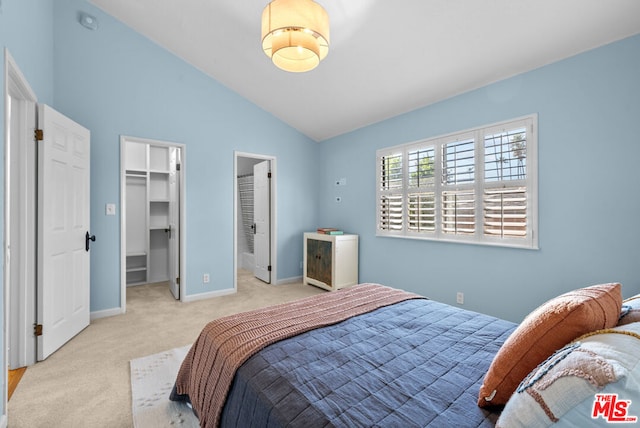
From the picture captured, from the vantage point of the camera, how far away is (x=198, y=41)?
3.44 m

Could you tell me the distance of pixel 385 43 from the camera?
2760 mm

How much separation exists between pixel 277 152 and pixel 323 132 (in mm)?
821

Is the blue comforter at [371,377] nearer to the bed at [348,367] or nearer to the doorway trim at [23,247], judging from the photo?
the bed at [348,367]

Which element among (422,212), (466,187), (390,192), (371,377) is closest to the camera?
(371,377)

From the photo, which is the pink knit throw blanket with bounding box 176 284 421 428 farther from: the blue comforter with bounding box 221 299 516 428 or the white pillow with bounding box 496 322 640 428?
the white pillow with bounding box 496 322 640 428

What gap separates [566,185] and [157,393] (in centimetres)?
347

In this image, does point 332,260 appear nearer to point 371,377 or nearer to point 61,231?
point 61,231

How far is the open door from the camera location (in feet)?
7.91

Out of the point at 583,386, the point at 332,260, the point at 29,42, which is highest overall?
the point at 29,42

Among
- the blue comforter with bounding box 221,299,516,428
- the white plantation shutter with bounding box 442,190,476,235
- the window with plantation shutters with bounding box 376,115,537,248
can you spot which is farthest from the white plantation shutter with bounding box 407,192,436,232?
the blue comforter with bounding box 221,299,516,428

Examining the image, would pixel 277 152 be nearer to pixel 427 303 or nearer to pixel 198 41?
pixel 198 41

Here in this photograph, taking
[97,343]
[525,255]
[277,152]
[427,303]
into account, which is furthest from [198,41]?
[525,255]

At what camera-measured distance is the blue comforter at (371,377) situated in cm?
91

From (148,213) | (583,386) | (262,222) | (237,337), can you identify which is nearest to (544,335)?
(583,386)
